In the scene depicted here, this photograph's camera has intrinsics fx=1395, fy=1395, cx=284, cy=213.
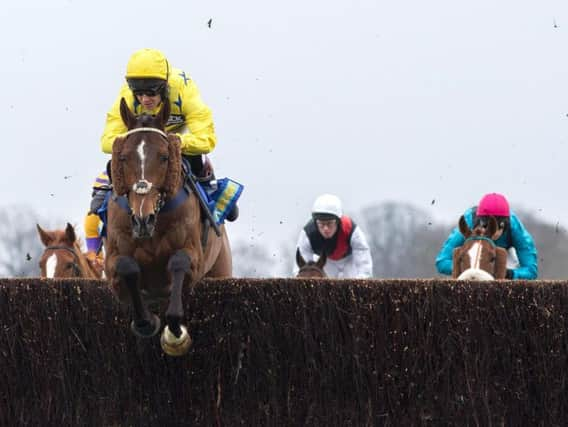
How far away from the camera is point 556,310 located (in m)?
7.91

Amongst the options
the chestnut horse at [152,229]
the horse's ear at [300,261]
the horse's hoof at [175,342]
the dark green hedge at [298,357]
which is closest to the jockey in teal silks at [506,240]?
the horse's ear at [300,261]

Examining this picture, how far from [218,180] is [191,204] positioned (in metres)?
1.02

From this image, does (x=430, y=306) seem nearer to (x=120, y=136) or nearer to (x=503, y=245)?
(x=120, y=136)

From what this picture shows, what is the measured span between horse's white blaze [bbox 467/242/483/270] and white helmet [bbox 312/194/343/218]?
207 cm

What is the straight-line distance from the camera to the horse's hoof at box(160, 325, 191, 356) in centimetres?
809

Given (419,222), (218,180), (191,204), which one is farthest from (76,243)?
(419,222)

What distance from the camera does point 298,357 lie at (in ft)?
27.2

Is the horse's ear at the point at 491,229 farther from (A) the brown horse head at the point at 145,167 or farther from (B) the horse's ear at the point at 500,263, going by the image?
(A) the brown horse head at the point at 145,167

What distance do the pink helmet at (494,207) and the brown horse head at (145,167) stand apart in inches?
160

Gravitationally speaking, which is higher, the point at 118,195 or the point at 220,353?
the point at 118,195

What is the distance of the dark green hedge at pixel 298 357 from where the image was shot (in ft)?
26.1

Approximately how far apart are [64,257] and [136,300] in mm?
3497

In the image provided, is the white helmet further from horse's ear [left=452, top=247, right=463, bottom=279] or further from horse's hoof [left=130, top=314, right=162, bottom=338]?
horse's hoof [left=130, top=314, right=162, bottom=338]

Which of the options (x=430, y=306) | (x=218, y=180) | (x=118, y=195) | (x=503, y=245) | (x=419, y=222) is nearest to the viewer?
(x=118, y=195)
